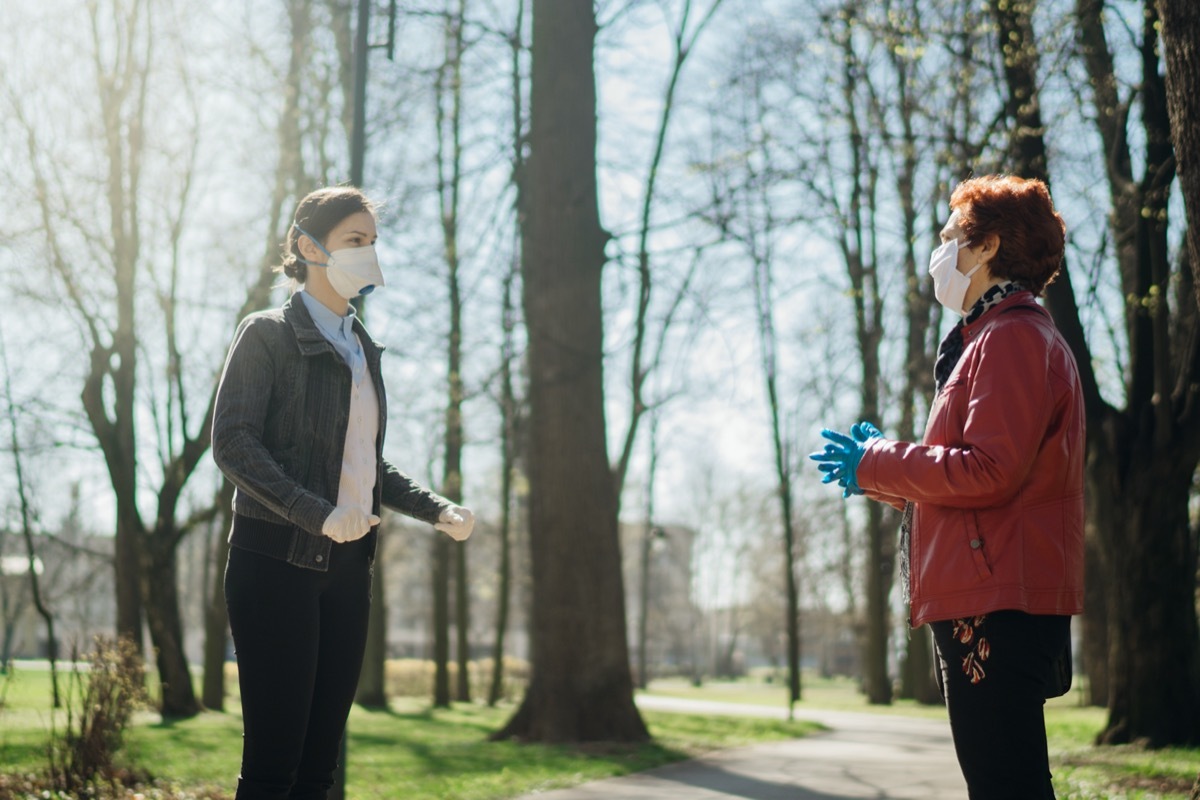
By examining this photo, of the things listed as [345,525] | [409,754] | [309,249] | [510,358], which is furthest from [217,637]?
[345,525]

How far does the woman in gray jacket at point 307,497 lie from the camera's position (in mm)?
3230

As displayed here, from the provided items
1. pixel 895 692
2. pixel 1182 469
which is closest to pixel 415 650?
pixel 895 692

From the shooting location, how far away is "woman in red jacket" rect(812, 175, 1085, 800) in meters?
2.77

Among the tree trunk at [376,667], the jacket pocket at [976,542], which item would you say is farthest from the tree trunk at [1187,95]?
the tree trunk at [376,667]

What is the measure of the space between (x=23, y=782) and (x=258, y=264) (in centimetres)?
1094

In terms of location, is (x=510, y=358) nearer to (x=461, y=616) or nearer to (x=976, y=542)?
(x=461, y=616)

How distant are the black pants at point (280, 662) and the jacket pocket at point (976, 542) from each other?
1688 millimetres

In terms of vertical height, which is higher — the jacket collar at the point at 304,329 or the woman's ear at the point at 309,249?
the woman's ear at the point at 309,249

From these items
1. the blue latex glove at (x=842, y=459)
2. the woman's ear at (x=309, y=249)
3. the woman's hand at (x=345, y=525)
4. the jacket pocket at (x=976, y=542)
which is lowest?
the jacket pocket at (x=976, y=542)

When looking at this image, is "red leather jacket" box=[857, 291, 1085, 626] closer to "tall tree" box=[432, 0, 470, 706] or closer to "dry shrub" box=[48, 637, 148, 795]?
"dry shrub" box=[48, 637, 148, 795]

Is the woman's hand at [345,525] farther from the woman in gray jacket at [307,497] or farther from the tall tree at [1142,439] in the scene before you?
the tall tree at [1142,439]

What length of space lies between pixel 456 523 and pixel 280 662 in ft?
2.17

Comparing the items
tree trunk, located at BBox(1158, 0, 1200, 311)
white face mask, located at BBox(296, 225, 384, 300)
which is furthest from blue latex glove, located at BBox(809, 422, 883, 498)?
tree trunk, located at BBox(1158, 0, 1200, 311)

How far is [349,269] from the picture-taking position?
12.2 feet
